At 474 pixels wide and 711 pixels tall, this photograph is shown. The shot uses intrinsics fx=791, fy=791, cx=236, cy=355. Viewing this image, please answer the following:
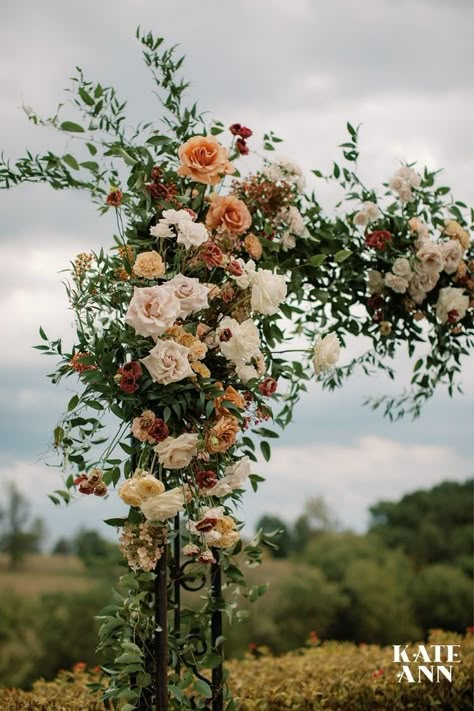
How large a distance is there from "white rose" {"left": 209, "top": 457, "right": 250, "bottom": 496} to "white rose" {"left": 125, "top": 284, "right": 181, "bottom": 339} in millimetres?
503

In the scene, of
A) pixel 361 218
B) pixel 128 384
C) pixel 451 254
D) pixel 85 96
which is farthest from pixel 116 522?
pixel 451 254

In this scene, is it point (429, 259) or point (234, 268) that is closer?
point (234, 268)

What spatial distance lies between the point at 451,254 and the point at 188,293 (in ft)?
4.71

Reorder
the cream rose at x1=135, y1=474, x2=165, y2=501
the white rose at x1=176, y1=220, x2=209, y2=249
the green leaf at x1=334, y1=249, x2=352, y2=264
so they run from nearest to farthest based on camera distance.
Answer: the cream rose at x1=135, y1=474, x2=165, y2=501 < the white rose at x1=176, y1=220, x2=209, y2=249 < the green leaf at x1=334, y1=249, x2=352, y2=264

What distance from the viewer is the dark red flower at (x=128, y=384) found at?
2301 millimetres

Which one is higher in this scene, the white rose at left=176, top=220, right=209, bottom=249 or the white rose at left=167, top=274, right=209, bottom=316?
the white rose at left=176, top=220, right=209, bottom=249

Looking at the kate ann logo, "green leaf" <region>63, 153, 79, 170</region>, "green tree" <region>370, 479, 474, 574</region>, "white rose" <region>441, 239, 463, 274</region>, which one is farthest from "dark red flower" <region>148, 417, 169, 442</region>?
"green tree" <region>370, 479, 474, 574</region>

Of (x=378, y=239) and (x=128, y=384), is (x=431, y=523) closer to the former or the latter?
(x=378, y=239)

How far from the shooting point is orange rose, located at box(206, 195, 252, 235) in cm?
266

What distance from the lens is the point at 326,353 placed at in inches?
103

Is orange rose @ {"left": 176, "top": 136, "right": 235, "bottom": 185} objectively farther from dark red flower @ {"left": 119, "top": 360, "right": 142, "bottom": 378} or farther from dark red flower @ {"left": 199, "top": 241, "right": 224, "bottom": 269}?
dark red flower @ {"left": 119, "top": 360, "right": 142, "bottom": 378}

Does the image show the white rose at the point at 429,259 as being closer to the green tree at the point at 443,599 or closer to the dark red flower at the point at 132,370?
the dark red flower at the point at 132,370

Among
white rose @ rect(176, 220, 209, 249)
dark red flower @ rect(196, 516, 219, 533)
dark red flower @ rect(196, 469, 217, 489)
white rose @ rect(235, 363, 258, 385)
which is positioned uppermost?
white rose @ rect(176, 220, 209, 249)

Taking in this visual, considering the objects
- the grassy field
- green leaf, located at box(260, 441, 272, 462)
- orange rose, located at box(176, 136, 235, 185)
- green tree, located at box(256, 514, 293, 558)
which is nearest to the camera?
orange rose, located at box(176, 136, 235, 185)
